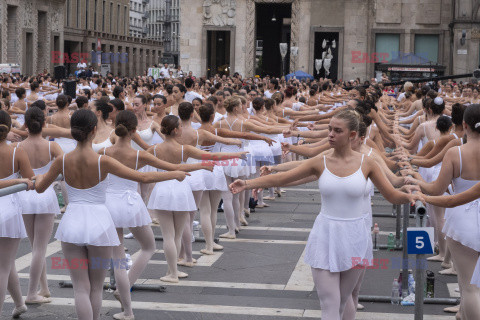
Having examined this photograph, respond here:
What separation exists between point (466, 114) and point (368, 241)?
170 cm

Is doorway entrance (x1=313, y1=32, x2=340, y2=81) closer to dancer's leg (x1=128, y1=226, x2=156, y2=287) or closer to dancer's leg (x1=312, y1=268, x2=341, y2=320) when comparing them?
dancer's leg (x1=128, y1=226, x2=156, y2=287)

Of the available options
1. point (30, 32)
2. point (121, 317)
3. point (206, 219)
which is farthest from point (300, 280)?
point (30, 32)

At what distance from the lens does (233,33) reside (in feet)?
177

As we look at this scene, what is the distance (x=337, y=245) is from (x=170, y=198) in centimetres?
373

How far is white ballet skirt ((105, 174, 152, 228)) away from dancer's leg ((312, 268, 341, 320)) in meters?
2.67

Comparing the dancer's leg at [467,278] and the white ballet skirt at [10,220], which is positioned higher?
the white ballet skirt at [10,220]

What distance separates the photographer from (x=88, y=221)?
7.32 m

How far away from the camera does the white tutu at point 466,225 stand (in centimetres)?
744

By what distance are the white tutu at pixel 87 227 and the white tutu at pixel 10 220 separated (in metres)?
0.72

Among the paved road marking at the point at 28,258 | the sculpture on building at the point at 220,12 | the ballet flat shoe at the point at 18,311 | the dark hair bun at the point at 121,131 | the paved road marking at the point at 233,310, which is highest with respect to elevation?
the sculpture on building at the point at 220,12

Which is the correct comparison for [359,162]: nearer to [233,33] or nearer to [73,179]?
[73,179]

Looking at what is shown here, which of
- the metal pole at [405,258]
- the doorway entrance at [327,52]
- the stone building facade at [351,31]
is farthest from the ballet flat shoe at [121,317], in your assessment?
the doorway entrance at [327,52]

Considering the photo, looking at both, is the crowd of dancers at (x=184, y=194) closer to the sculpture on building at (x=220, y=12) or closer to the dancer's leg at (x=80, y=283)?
the dancer's leg at (x=80, y=283)

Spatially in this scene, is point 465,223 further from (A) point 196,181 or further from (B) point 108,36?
(B) point 108,36
